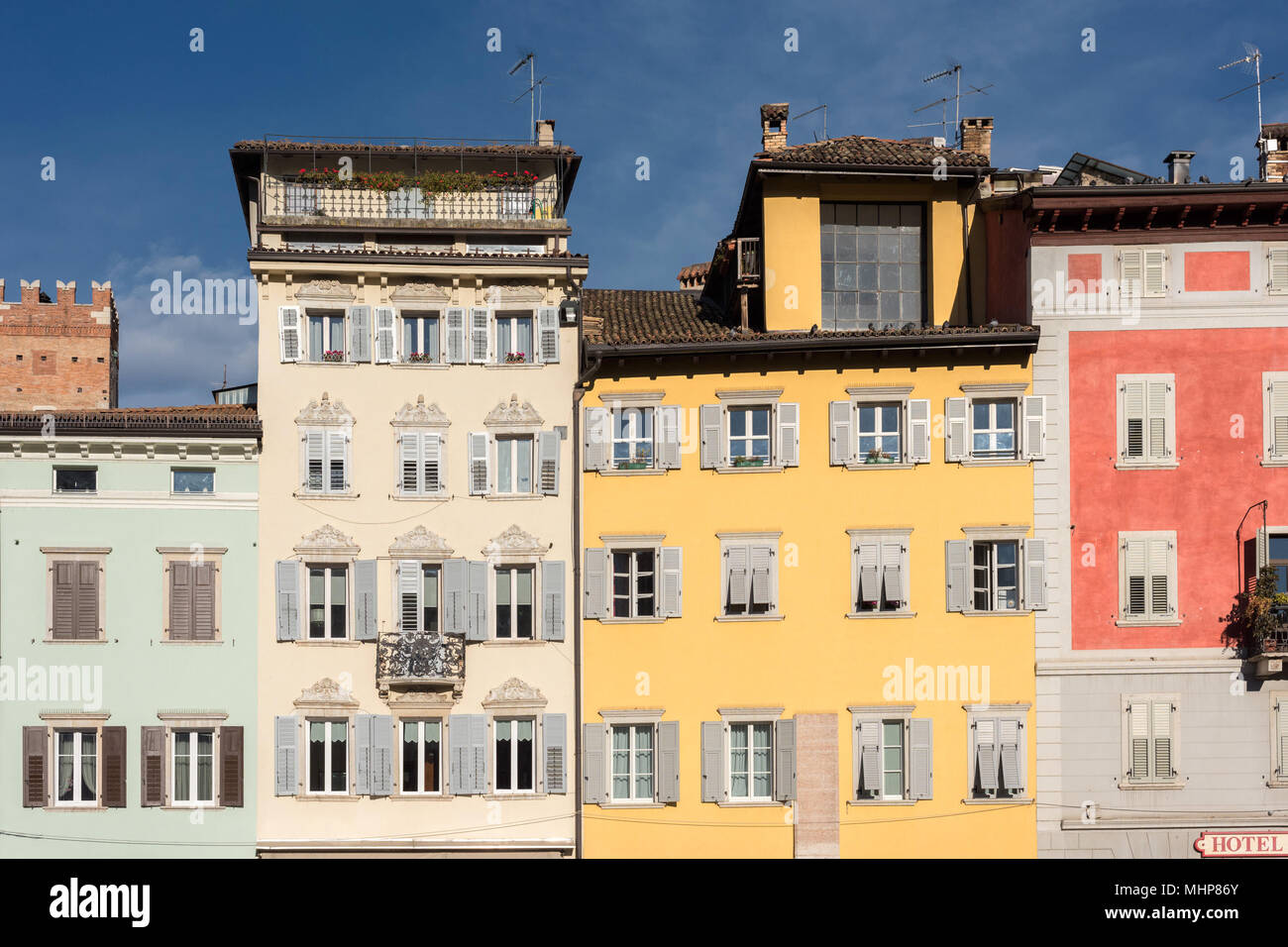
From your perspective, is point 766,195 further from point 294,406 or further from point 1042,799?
point 1042,799

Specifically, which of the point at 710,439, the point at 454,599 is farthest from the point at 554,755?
the point at 710,439

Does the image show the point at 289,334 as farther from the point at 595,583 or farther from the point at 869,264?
the point at 869,264

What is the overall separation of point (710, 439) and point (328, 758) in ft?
36.3

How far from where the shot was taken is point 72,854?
25.9 metres

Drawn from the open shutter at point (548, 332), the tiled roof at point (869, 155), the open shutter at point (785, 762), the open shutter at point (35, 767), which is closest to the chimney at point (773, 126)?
the tiled roof at point (869, 155)

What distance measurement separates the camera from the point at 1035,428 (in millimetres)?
26328

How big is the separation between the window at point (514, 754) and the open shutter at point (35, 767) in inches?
383

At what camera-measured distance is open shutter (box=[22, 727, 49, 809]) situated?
25969 mm

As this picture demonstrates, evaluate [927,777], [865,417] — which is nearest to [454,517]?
[865,417]

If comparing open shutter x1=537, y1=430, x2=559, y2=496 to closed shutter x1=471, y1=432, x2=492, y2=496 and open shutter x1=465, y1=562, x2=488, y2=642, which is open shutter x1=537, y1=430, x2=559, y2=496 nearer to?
closed shutter x1=471, y1=432, x2=492, y2=496

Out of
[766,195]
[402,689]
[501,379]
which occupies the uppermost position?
[766,195]

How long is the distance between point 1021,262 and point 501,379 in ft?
39.7

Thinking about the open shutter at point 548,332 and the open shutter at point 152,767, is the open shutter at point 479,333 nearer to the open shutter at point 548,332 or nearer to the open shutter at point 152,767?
the open shutter at point 548,332

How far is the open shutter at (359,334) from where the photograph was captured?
1072 inches
